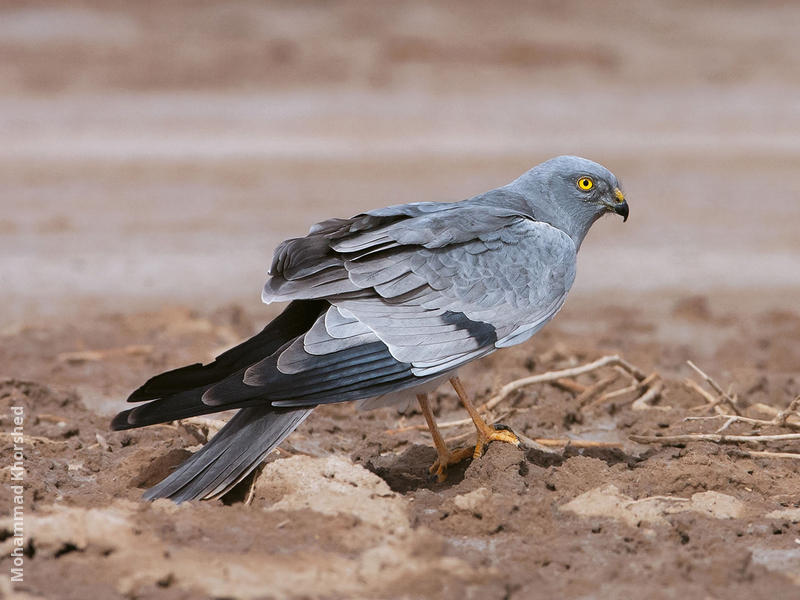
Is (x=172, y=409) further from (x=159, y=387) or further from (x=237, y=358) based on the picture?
(x=237, y=358)

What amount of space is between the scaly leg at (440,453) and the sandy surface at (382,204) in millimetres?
89

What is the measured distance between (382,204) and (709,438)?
847 cm

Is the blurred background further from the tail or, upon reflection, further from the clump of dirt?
the tail

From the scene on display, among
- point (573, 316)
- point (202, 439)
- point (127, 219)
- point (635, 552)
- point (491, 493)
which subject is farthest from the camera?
point (127, 219)

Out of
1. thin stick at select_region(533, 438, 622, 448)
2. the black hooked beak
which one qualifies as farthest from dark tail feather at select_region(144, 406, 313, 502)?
the black hooked beak

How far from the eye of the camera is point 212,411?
154 inches

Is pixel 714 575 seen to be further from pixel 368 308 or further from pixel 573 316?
pixel 573 316

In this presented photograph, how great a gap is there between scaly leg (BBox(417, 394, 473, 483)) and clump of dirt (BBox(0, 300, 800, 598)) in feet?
0.14

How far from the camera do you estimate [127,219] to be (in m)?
12.5

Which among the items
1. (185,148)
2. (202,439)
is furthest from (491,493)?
(185,148)

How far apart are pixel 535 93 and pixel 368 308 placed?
648 inches

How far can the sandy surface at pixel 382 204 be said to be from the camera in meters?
3.61

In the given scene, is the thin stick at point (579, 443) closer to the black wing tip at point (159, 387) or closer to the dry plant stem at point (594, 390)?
the dry plant stem at point (594, 390)

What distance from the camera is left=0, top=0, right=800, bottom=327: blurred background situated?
34.8 feet
